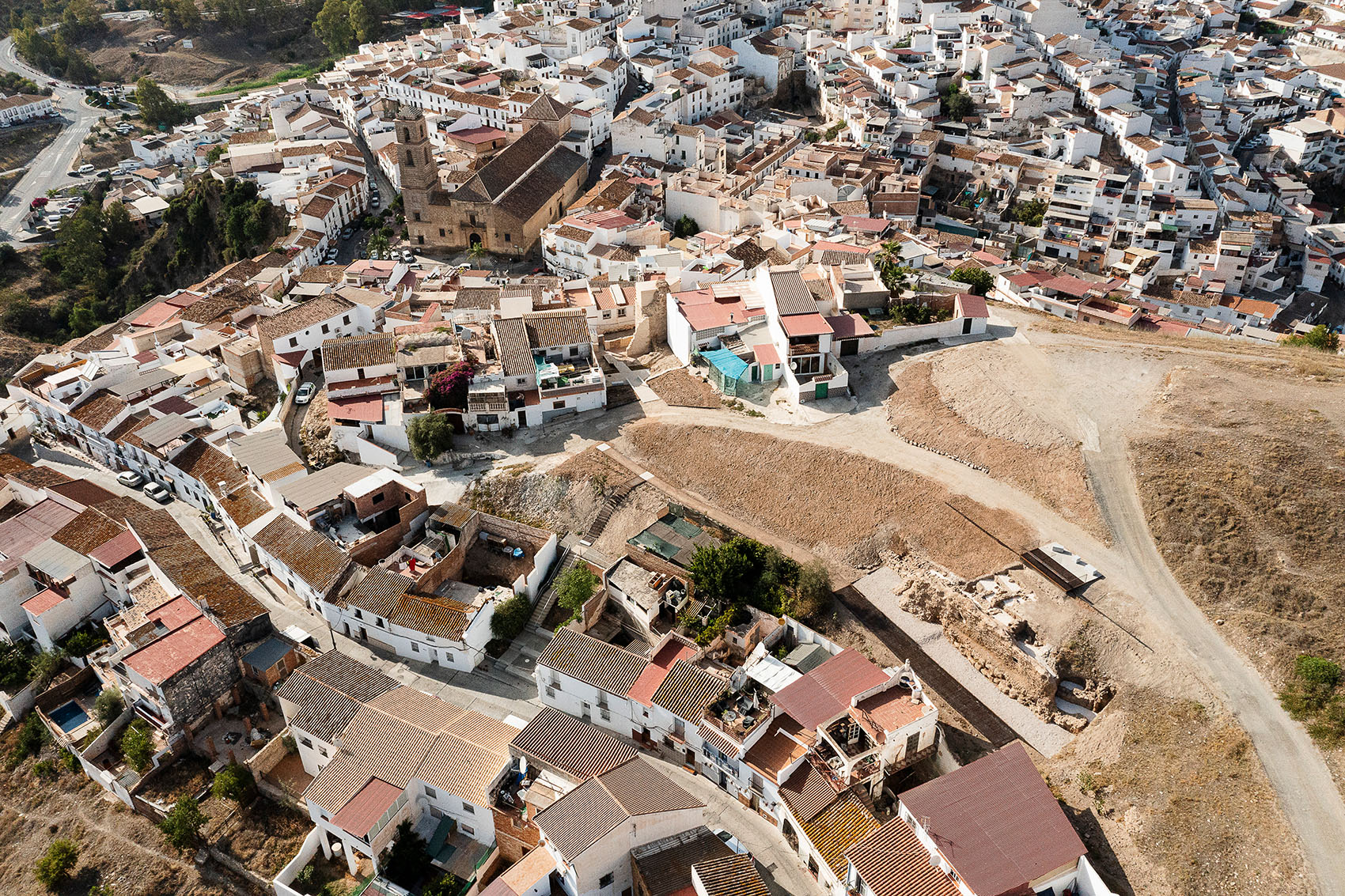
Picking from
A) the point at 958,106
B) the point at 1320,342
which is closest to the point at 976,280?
the point at 1320,342

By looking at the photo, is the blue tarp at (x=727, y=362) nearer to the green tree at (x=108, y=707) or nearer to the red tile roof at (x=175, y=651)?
the red tile roof at (x=175, y=651)

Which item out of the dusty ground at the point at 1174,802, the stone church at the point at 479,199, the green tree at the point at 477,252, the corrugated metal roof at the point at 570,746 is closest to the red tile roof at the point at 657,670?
the corrugated metal roof at the point at 570,746

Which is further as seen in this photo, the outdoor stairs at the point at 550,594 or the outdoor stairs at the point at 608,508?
the outdoor stairs at the point at 608,508

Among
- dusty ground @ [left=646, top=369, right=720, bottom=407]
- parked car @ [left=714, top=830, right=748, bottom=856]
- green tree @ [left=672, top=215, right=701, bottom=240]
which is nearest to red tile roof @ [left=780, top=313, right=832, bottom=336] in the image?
dusty ground @ [left=646, top=369, right=720, bottom=407]

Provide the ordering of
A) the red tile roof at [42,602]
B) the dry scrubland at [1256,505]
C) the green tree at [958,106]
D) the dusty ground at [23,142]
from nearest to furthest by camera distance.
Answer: the dry scrubland at [1256,505], the red tile roof at [42,602], the green tree at [958,106], the dusty ground at [23,142]

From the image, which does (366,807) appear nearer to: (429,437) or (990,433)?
(429,437)

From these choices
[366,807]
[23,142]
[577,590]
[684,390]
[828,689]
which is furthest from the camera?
[23,142]

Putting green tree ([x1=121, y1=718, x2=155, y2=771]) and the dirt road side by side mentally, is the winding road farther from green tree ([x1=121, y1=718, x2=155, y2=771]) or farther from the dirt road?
green tree ([x1=121, y1=718, x2=155, y2=771])

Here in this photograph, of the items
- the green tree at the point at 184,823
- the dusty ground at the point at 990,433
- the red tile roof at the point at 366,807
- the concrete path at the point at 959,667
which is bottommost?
the green tree at the point at 184,823
